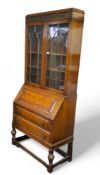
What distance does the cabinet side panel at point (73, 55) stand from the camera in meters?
2.56

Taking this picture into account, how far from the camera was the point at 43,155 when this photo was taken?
3.16 meters

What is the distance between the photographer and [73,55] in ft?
8.71

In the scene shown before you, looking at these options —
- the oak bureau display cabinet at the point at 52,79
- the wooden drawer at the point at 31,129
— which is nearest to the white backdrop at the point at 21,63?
the wooden drawer at the point at 31,129

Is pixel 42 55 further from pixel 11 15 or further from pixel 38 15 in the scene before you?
pixel 11 15

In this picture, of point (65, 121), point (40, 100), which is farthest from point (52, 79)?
point (65, 121)

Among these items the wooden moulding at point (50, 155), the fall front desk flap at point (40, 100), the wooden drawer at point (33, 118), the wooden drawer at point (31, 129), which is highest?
the fall front desk flap at point (40, 100)

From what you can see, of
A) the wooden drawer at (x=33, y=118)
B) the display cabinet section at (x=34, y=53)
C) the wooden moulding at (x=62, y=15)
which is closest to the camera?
the wooden moulding at (x=62, y=15)

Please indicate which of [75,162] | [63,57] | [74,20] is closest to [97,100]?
[75,162]

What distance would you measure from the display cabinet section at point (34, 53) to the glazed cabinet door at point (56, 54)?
0.20 meters

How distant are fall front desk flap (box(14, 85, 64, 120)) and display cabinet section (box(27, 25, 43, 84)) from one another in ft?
0.59

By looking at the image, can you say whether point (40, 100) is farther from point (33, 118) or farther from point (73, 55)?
point (73, 55)

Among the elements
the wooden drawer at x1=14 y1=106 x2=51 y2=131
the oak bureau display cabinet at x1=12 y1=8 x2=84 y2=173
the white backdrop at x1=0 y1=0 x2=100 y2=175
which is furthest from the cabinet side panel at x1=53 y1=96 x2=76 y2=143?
the white backdrop at x1=0 y1=0 x2=100 y2=175

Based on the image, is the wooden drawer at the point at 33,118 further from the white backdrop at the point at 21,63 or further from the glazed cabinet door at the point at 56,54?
the white backdrop at the point at 21,63

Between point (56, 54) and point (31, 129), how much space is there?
3.54ft
